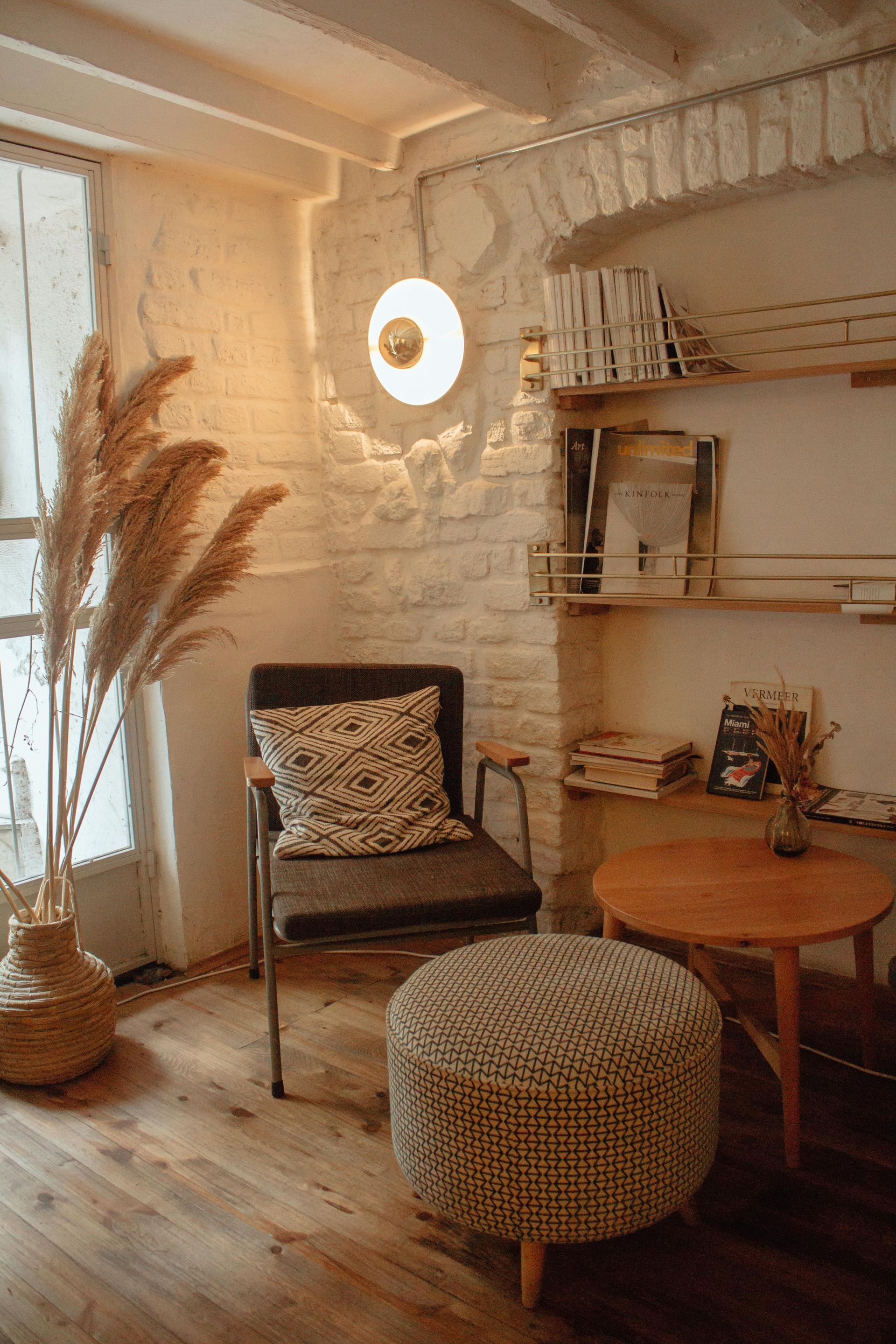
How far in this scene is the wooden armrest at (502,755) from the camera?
2449 millimetres

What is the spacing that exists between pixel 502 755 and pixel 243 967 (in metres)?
1.02

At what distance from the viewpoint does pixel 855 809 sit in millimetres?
2350

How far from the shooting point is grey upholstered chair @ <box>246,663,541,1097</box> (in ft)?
7.01

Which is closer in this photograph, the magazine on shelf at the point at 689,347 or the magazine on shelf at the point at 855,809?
the magazine on shelf at the point at 855,809

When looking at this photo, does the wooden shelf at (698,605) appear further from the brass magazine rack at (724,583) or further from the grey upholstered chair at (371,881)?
the grey upholstered chair at (371,881)

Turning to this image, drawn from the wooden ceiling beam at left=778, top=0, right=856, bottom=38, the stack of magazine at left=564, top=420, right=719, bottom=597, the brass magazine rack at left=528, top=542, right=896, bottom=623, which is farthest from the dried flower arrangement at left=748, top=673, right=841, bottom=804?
Answer: the wooden ceiling beam at left=778, top=0, right=856, bottom=38

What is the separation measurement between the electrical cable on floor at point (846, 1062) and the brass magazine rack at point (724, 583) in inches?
38.2

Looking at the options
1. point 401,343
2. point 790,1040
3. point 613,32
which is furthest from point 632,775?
point 613,32

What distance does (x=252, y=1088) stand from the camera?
88.5 inches

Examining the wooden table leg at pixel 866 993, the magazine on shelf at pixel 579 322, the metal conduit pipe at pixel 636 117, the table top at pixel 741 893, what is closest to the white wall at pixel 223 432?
the metal conduit pipe at pixel 636 117

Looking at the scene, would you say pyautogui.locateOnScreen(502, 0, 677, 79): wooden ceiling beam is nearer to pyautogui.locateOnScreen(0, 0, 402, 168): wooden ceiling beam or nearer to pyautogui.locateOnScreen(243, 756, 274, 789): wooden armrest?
pyautogui.locateOnScreen(0, 0, 402, 168): wooden ceiling beam

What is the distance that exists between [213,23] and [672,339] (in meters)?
1.23

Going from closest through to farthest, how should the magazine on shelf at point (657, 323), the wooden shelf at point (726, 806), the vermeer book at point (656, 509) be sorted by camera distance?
the wooden shelf at point (726, 806)
the magazine on shelf at point (657, 323)
the vermeer book at point (656, 509)

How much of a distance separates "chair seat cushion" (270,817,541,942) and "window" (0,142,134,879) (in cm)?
70
